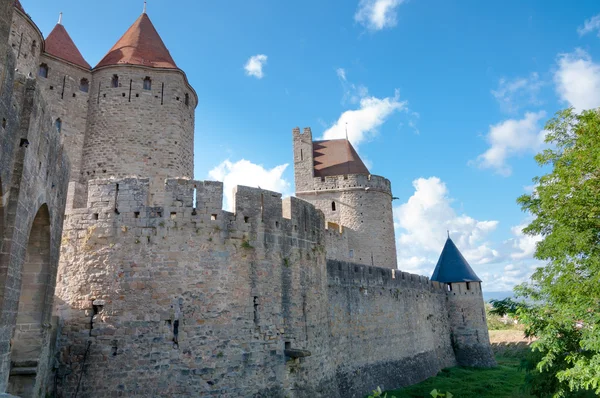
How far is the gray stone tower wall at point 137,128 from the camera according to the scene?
53.7ft

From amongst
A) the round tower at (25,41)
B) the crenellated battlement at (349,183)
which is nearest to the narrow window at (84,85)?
the round tower at (25,41)

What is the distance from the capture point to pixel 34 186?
20.8 ft

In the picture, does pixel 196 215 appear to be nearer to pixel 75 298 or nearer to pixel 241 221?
pixel 241 221

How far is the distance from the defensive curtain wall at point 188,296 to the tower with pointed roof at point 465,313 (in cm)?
1683

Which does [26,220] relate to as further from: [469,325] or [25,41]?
[469,325]

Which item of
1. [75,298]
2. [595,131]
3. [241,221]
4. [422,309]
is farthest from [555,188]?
[422,309]

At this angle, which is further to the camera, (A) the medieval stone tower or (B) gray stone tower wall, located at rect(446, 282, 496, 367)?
(B) gray stone tower wall, located at rect(446, 282, 496, 367)

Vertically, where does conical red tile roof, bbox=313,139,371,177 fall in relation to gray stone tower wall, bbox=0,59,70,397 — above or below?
above

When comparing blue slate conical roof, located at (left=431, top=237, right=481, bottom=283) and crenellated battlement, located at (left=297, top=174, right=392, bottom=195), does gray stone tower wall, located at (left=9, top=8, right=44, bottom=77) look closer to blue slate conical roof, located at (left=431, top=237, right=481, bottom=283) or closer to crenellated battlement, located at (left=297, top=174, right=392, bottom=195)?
crenellated battlement, located at (left=297, top=174, right=392, bottom=195)

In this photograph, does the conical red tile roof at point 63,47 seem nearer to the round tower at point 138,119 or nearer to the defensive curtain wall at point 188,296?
the round tower at point 138,119

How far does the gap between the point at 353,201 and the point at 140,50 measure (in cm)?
1438

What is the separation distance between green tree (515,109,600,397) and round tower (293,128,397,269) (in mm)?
15211

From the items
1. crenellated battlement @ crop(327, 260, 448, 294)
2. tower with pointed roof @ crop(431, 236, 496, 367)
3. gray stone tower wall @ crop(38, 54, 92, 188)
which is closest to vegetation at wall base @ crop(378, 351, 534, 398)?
tower with pointed roof @ crop(431, 236, 496, 367)

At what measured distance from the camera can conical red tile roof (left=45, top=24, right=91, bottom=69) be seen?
17.2m
